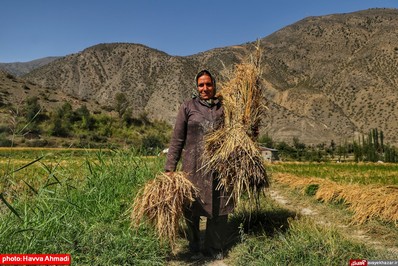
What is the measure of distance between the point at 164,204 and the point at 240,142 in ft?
3.30

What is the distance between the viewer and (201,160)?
3918 millimetres

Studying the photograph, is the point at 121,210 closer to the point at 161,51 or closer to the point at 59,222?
the point at 59,222

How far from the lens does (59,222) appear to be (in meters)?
3.32

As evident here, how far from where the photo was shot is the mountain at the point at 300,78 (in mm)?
59688

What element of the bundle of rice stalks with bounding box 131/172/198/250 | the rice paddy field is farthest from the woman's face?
the rice paddy field

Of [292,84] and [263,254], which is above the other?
[292,84]

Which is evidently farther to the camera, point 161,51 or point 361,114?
point 161,51

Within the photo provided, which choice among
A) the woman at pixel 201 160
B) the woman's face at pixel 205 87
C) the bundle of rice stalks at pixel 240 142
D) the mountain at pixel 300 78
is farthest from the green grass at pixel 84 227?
the mountain at pixel 300 78

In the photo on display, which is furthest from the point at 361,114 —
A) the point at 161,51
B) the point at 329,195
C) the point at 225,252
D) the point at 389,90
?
the point at 225,252

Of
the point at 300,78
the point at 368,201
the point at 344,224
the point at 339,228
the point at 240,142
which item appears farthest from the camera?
the point at 300,78

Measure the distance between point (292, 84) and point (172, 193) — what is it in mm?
77076

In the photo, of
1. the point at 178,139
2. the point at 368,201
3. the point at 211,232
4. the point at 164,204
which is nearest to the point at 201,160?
the point at 178,139

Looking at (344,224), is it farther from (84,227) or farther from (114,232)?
(84,227)

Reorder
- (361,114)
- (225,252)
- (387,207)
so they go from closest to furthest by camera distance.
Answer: (225,252)
(387,207)
(361,114)
